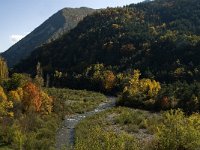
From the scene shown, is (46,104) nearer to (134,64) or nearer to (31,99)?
(31,99)

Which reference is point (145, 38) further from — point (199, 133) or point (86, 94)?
point (199, 133)

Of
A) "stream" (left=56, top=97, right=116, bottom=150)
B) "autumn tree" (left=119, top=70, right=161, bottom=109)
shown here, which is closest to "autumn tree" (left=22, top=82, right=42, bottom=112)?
"stream" (left=56, top=97, right=116, bottom=150)

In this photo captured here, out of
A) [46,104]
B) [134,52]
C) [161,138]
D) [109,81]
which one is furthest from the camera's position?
[134,52]

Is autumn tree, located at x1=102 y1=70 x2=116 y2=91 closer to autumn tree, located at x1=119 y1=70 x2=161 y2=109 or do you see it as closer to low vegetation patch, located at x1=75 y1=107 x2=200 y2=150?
autumn tree, located at x1=119 y1=70 x2=161 y2=109

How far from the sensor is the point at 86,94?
112 metres

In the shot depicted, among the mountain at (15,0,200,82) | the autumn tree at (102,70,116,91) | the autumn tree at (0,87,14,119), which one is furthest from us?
the mountain at (15,0,200,82)

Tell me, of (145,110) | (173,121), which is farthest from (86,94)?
(173,121)

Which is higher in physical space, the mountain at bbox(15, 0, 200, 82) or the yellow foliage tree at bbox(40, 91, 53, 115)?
the mountain at bbox(15, 0, 200, 82)

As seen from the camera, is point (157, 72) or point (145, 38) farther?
point (145, 38)

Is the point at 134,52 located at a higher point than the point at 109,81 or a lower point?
higher

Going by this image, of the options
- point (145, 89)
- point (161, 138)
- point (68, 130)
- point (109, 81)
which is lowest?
point (68, 130)

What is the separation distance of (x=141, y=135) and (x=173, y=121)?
22719 millimetres

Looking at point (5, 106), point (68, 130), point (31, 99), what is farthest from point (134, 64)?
point (5, 106)

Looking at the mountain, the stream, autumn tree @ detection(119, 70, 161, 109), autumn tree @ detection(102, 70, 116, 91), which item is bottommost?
the stream
